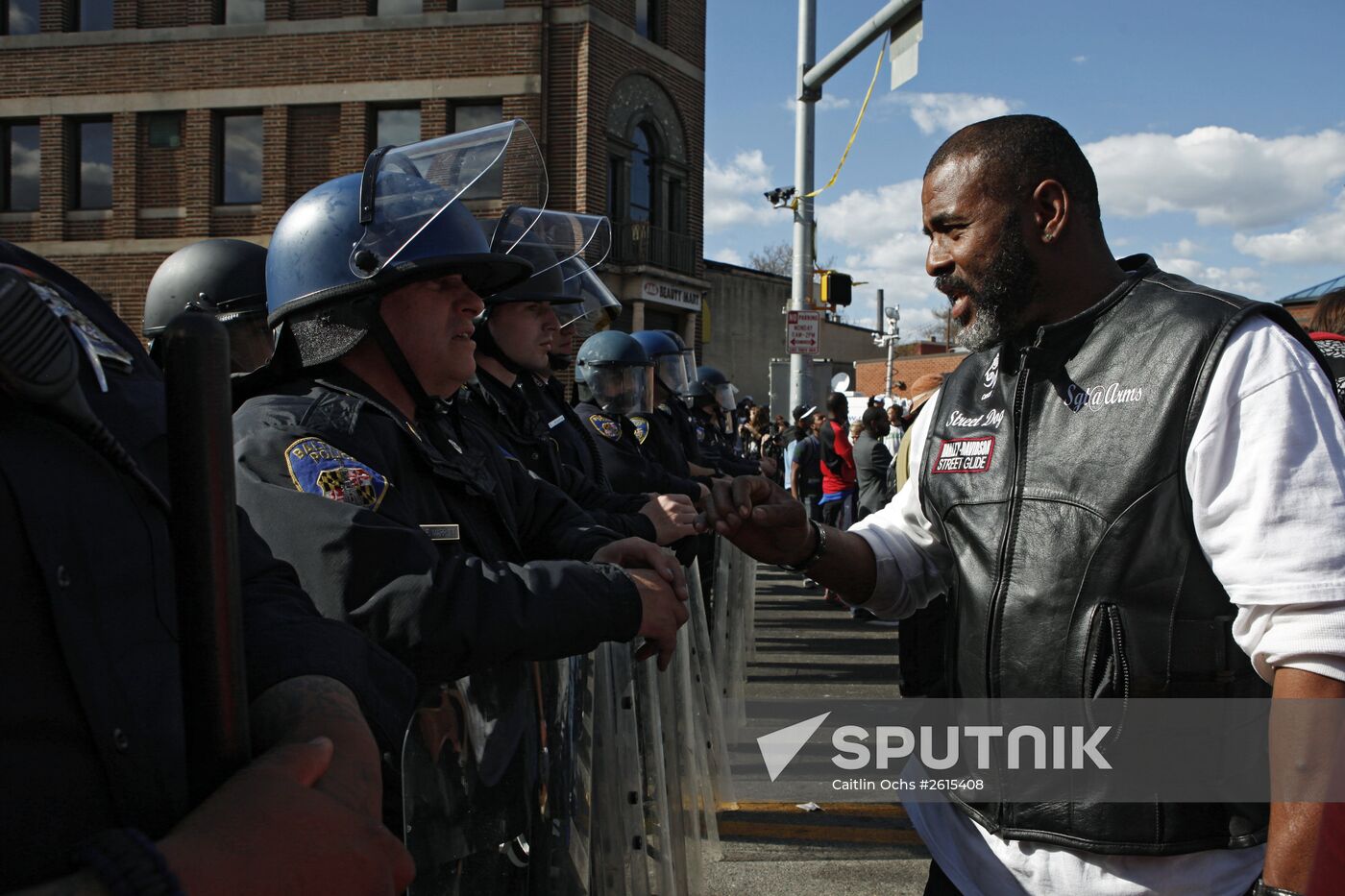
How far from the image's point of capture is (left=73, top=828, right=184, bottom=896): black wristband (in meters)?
0.77

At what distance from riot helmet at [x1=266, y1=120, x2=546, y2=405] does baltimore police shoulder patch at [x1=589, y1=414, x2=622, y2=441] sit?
9.82 ft

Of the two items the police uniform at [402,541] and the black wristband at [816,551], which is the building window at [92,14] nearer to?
the police uniform at [402,541]

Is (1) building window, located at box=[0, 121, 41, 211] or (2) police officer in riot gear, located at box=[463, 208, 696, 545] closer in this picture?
(2) police officer in riot gear, located at box=[463, 208, 696, 545]

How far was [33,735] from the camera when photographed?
84 centimetres

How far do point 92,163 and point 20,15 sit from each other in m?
3.37

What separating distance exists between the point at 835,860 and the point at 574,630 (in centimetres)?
290

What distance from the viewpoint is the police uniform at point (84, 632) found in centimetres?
83

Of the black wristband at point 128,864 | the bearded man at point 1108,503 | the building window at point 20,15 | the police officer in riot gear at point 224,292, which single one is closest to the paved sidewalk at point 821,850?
the bearded man at point 1108,503

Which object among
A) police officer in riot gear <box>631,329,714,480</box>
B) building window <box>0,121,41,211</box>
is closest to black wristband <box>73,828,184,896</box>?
police officer in riot gear <box>631,329,714,480</box>

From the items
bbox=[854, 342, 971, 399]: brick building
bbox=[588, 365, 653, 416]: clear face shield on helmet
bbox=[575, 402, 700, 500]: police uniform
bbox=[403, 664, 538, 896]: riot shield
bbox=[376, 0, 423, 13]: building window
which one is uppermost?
bbox=[376, 0, 423, 13]: building window

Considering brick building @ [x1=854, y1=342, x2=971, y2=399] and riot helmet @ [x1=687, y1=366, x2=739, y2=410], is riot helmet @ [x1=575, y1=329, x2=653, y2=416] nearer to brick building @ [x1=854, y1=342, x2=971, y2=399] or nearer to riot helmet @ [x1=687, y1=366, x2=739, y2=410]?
riot helmet @ [x1=687, y1=366, x2=739, y2=410]

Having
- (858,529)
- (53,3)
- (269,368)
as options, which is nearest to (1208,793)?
(858,529)

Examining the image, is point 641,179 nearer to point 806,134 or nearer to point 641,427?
point 806,134

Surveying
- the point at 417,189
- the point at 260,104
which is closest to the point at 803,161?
the point at 417,189
